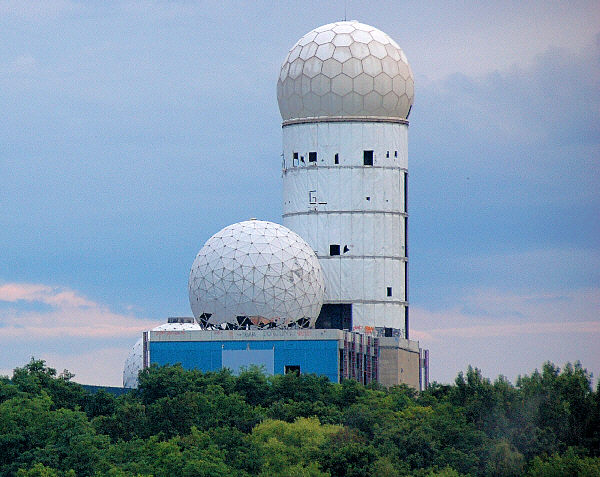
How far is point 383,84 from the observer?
109 m

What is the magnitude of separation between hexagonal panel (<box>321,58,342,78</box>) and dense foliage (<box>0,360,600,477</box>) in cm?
2139

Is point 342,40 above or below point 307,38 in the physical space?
below

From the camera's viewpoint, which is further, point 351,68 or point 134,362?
point 134,362

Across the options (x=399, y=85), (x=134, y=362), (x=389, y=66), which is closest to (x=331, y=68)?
(x=389, y=66)

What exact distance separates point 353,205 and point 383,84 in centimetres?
781

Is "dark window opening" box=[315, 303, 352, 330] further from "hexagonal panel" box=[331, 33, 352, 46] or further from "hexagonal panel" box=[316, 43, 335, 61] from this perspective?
"hexagonal panel" box=[331, 33, 352, 46]

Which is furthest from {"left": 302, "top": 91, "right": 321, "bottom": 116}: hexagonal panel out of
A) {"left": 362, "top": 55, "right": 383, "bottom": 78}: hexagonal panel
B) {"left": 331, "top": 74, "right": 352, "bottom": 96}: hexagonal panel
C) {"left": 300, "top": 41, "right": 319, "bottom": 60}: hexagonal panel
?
{"left": 362, "top": 55, "right": 383, "bottom": 78}: hexagonal panel

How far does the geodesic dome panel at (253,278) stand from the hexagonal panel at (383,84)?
40.2 ft

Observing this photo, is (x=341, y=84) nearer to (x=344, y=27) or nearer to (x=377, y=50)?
(x=377, y=50)

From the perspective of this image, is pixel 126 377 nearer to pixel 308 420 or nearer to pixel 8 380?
pixel 8 380

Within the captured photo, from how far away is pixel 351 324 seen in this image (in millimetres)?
109750

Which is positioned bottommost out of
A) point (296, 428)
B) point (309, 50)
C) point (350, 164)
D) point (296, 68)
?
point (296, 428)

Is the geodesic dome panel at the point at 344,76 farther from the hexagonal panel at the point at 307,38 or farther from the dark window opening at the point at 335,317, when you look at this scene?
the dark window opening at the point at 335,317

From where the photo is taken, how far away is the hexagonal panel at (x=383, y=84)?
109m
